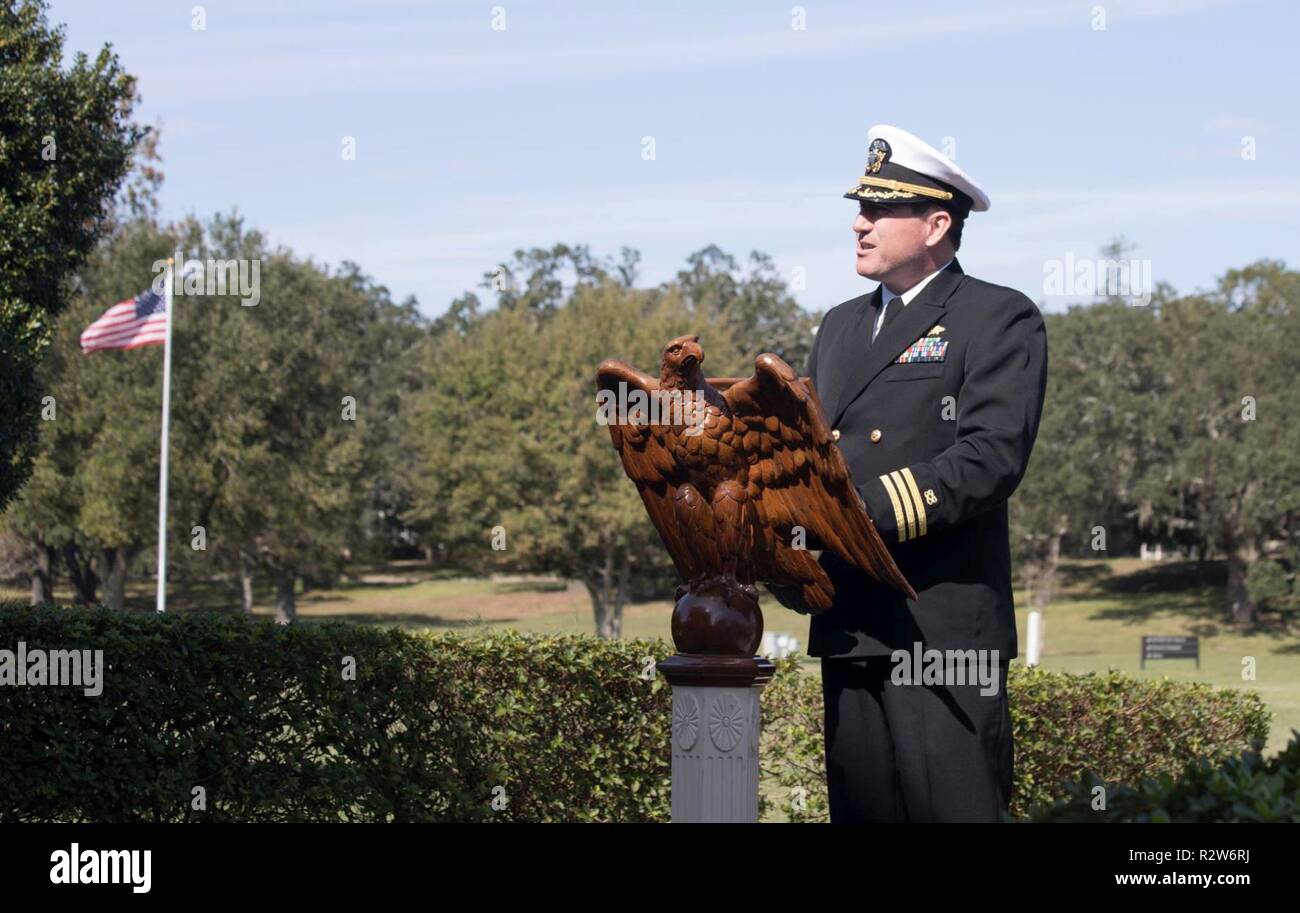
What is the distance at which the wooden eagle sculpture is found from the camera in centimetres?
368

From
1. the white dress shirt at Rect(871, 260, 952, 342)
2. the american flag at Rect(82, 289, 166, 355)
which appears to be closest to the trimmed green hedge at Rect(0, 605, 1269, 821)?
the white dress shirt at Rect(871, 260, 952, 342)

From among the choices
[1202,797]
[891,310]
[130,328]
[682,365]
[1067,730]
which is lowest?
[1067,730]

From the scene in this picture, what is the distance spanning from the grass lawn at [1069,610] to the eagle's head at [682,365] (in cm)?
3406

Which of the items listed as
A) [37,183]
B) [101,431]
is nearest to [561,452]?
[101,431]

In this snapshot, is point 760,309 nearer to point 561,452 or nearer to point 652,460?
point 561,452

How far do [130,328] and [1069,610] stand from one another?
41.3 meters

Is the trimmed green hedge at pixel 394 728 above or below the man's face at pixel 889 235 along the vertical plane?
below

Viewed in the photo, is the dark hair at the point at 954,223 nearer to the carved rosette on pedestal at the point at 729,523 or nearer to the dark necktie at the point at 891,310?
the dark necktie at the point at 891,310

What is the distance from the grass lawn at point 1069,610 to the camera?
144ft

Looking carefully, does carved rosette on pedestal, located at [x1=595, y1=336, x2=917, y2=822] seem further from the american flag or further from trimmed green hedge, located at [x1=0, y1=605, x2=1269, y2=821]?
the american flag

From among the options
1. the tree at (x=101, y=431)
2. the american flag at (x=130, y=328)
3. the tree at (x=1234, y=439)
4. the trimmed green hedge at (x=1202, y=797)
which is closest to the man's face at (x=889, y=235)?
the trimmed green hedge at (x=1202, y=797)

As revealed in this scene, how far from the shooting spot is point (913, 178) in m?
4.11

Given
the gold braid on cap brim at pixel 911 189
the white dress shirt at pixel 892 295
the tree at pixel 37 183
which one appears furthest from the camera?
the tree at pixel 37 183
